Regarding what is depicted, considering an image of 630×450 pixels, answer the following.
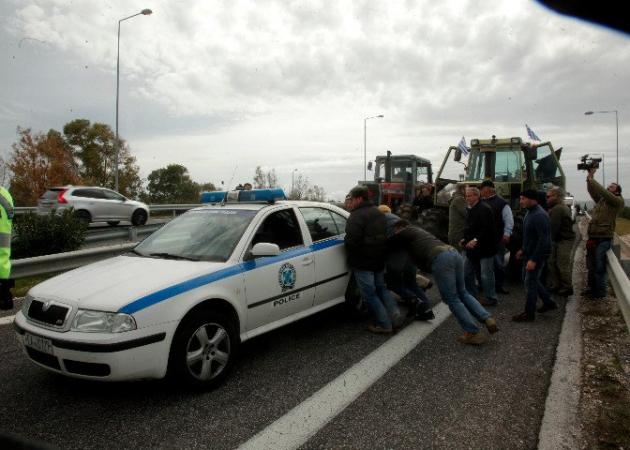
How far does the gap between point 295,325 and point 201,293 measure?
6.86 feet

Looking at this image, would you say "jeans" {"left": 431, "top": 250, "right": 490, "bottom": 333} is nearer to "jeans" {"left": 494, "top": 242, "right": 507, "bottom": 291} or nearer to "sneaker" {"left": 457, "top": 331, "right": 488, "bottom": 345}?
"sneaker" {"left": 457, "top": 331, "right": 488, "bottom": 345}

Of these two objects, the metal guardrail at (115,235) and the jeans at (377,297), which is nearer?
the jeans at (377,297)

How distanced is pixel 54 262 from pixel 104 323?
4.65m

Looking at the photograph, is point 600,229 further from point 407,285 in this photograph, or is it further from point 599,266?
point 407,285

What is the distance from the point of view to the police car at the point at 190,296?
320cm

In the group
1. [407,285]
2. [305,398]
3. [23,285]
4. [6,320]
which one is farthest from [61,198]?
[305,398]

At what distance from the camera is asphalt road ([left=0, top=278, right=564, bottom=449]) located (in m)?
2.96

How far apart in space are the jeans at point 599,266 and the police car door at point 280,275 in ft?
14.8

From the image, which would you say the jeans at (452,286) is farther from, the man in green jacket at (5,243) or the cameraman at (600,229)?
the man in green jacket at (5,243)

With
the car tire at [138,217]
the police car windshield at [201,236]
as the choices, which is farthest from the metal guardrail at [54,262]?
the car tire at [138,217]

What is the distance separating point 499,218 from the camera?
266 inches

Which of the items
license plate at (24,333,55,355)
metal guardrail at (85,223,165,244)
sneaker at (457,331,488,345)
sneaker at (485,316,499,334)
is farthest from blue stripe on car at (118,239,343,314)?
metal guardrail at (85,223,165,244)

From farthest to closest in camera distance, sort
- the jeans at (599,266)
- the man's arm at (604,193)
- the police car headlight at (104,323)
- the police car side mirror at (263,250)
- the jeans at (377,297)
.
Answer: the jeans at (599,266) < the man's arm at (604,193) < the jeans at (377,297) < the police car side mirror at (263,250) < the police car headlight at (104,323)

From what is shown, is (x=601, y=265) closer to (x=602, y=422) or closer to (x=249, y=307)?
(x=602, y=422)
